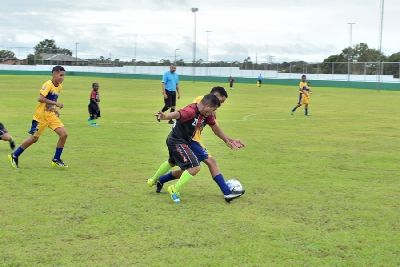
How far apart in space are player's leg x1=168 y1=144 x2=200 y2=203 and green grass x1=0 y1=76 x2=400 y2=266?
0.58ft

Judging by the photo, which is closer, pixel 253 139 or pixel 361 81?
pixel 253 139

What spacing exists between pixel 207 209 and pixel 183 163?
2.58 ft

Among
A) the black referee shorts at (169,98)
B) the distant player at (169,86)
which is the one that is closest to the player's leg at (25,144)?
the distant player at (169,86)

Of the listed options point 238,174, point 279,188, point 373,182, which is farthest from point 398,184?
point 238,174

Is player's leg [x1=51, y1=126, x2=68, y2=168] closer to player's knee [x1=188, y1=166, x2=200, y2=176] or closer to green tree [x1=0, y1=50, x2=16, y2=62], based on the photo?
player's knee [x1=188, y1=166, x2=200, y2=176]

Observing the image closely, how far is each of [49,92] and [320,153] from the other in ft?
19.2

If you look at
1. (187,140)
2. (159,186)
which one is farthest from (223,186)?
(159,186)

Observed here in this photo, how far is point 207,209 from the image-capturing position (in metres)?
7.58

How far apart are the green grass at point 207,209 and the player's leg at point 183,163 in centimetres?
18

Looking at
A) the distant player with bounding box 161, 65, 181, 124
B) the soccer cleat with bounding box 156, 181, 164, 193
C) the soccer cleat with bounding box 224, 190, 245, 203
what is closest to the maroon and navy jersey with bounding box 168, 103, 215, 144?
the soccer cleat with bounding box 156, 181, 164, 193

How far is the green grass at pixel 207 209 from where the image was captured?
573 cm

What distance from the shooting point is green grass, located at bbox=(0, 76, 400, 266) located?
18.8ft

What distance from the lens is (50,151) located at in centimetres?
1248

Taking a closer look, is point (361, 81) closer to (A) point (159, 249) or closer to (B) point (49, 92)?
(B) point (49, 92)
